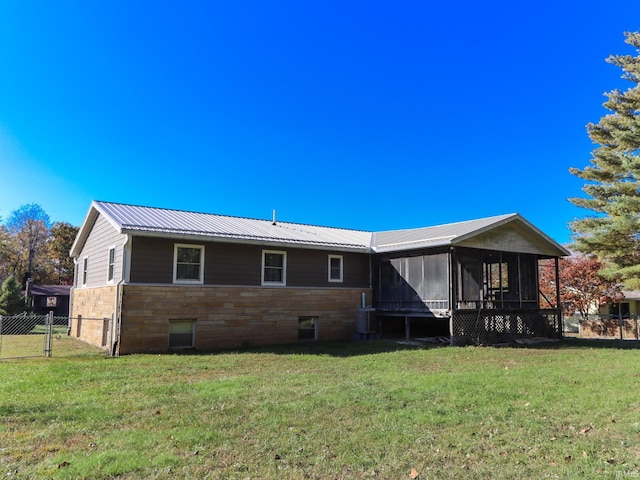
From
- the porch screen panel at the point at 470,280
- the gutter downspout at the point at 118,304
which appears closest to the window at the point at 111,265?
the gutter downspout at the point at 118,304

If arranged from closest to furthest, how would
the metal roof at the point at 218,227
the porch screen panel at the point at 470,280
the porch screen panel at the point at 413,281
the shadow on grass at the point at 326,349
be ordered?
the shadow on grass at the point at 326,349, the metal roof at the point at 218,227, the porch screen panel at the point at 470,280, the porch screen panel at the point at 413,281

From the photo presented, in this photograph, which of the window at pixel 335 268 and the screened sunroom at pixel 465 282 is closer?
the screened sunroom at pixel 465 282

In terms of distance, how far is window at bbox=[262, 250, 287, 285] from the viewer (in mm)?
14750

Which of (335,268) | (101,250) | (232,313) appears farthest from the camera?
(335,268)

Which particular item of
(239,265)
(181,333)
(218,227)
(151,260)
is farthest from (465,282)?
(151,260)

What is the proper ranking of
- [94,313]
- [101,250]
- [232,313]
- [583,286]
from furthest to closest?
[583,286]
[101,250]
[94,313]
[232,313]

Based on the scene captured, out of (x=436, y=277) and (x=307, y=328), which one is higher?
(x=436, y=277)

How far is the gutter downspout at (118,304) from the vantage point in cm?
1175

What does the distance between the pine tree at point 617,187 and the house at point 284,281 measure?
2.13 meters

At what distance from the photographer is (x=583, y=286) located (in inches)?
1011

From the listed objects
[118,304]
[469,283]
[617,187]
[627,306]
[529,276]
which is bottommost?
[627,306]

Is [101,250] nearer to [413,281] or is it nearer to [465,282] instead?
[413,281]

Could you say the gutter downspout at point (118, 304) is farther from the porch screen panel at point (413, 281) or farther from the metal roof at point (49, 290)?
the metal roof at point (49, 290)

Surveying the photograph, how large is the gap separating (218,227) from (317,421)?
33.7 ft
